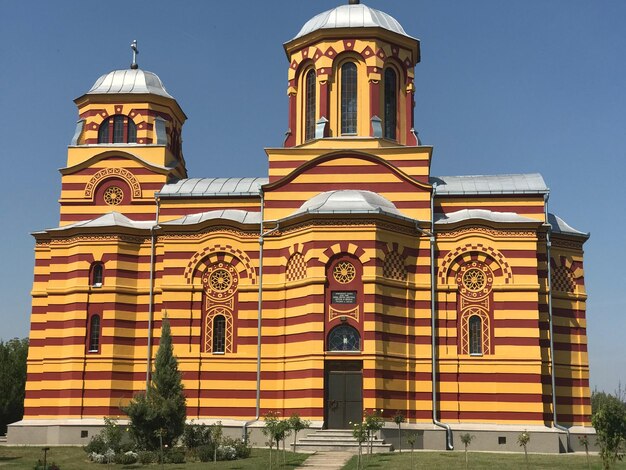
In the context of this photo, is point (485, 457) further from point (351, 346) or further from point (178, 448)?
point (178, 448)

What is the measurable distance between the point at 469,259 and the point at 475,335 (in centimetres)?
291

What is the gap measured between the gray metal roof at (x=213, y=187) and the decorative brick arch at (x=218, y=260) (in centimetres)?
265

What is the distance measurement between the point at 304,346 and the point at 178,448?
21.6ft

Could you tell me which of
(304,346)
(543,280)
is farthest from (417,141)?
(304,346)

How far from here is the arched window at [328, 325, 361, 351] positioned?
34.1m

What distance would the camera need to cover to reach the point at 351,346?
3412 cm

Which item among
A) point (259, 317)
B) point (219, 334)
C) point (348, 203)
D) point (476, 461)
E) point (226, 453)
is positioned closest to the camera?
point (476, 461)

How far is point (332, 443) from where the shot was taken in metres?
32.2

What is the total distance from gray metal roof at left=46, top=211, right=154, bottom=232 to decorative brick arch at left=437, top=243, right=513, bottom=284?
12081 millimetres

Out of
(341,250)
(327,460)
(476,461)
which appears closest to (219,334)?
(341,250)

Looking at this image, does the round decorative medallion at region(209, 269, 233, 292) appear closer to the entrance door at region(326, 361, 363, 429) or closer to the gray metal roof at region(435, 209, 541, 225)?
the entrance door at region(326, 361, 363, 429)

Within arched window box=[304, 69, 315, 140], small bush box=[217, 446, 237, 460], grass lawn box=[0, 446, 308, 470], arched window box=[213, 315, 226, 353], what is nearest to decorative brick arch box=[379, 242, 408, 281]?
arched window box=[213, 315, 226, 353]

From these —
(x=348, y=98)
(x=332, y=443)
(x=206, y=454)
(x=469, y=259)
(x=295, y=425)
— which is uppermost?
(x=348, y=98)

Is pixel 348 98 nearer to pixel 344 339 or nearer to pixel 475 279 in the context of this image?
pixel 475 279
